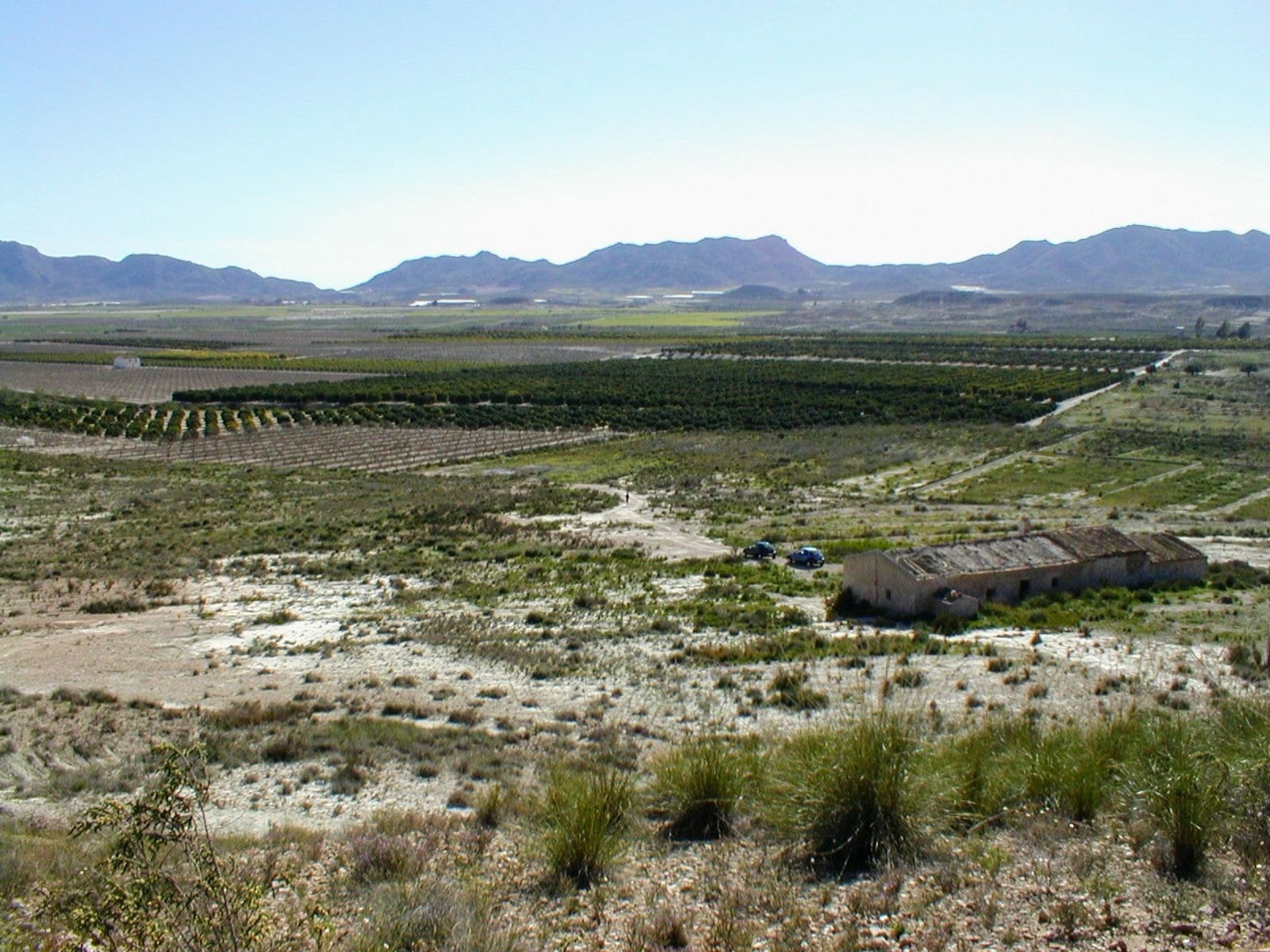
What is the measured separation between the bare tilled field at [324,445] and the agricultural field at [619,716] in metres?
6.41

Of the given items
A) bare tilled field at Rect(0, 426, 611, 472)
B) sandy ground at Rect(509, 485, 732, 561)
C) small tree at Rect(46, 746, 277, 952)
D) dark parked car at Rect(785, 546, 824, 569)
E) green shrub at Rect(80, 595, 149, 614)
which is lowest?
bare tilled field at Rect(0, 426, 611, 472)

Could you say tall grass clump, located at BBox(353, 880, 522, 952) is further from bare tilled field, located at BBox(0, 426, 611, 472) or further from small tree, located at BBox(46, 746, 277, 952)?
bare tilled field, located at BBox(0, 426, 611, 472)

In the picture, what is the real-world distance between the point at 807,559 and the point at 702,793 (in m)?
18.0

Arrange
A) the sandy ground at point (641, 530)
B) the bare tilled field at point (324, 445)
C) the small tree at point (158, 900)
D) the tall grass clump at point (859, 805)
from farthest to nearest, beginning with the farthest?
the bare tilled field at point (324, 445)
the sandy ground at point (641, 530)
the tall grass clump at point (859, 805)
the small tree at point (158, 900)

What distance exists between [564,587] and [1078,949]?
17.8m

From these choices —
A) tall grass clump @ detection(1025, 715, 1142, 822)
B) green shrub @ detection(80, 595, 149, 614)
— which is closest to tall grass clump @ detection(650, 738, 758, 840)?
tall grass clump @ detection(1025, 715, 1142, 822)

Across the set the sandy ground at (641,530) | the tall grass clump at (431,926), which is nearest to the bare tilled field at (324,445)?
the sandy ground at (641,530)

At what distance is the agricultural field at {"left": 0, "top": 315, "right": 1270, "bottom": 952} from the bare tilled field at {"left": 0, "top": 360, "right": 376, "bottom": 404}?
134 ft

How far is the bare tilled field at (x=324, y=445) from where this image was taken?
49.1 metres

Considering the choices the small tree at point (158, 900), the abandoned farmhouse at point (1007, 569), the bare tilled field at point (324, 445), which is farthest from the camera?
the bare tilled field at point (324, 445)

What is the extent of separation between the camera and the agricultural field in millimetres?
6066

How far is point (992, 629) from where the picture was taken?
19.0 m

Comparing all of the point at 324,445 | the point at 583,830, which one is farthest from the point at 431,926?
the point at 324,445

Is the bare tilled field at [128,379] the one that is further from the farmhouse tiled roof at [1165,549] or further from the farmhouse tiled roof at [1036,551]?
the farmhouse tiled roof at [1165,549]
